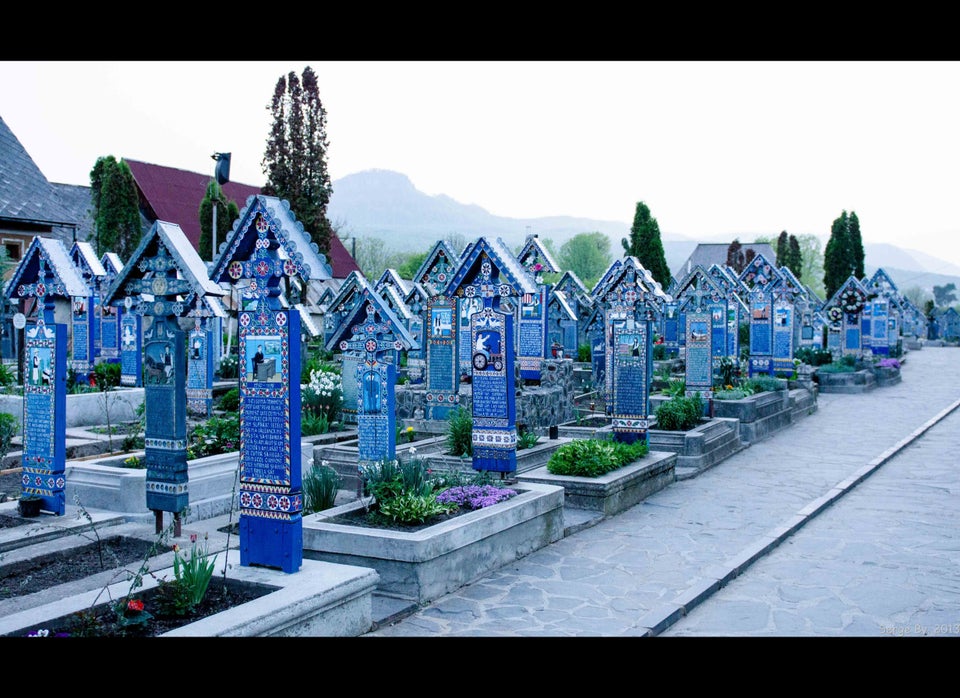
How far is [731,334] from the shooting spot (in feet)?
86.4

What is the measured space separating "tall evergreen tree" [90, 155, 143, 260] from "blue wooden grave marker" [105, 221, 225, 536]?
818 inches

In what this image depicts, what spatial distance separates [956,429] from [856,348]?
13492 millimetres

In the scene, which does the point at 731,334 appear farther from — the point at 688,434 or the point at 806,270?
the point at 806,270

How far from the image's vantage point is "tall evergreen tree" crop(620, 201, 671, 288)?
39.2m

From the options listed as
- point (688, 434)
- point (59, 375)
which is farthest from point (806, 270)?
point (59, 375)

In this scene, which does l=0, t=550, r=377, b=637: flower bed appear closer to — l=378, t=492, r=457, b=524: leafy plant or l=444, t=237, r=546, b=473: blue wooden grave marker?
l=378, t=492, r=457, b=524: leafy plant

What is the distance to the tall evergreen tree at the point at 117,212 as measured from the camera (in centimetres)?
2833

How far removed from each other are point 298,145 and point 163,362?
1074 inches

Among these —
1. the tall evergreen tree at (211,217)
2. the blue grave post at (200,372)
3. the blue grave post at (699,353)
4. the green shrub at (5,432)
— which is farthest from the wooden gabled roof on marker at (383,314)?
the tall evergreen tree at (211,217)

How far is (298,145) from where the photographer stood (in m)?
34.8

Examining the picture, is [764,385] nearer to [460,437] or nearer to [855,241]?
[460,437]

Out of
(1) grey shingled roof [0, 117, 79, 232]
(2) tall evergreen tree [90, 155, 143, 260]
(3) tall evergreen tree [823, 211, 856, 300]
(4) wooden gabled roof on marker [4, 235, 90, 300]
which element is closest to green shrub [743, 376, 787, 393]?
(4) wooden gabled roof on marker [4, 235, 90, 300]

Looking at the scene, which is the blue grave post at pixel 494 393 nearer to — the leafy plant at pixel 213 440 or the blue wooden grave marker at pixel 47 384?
the leafy plant at pixel 213 440

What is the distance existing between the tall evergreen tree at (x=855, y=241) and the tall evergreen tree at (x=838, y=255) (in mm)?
180
